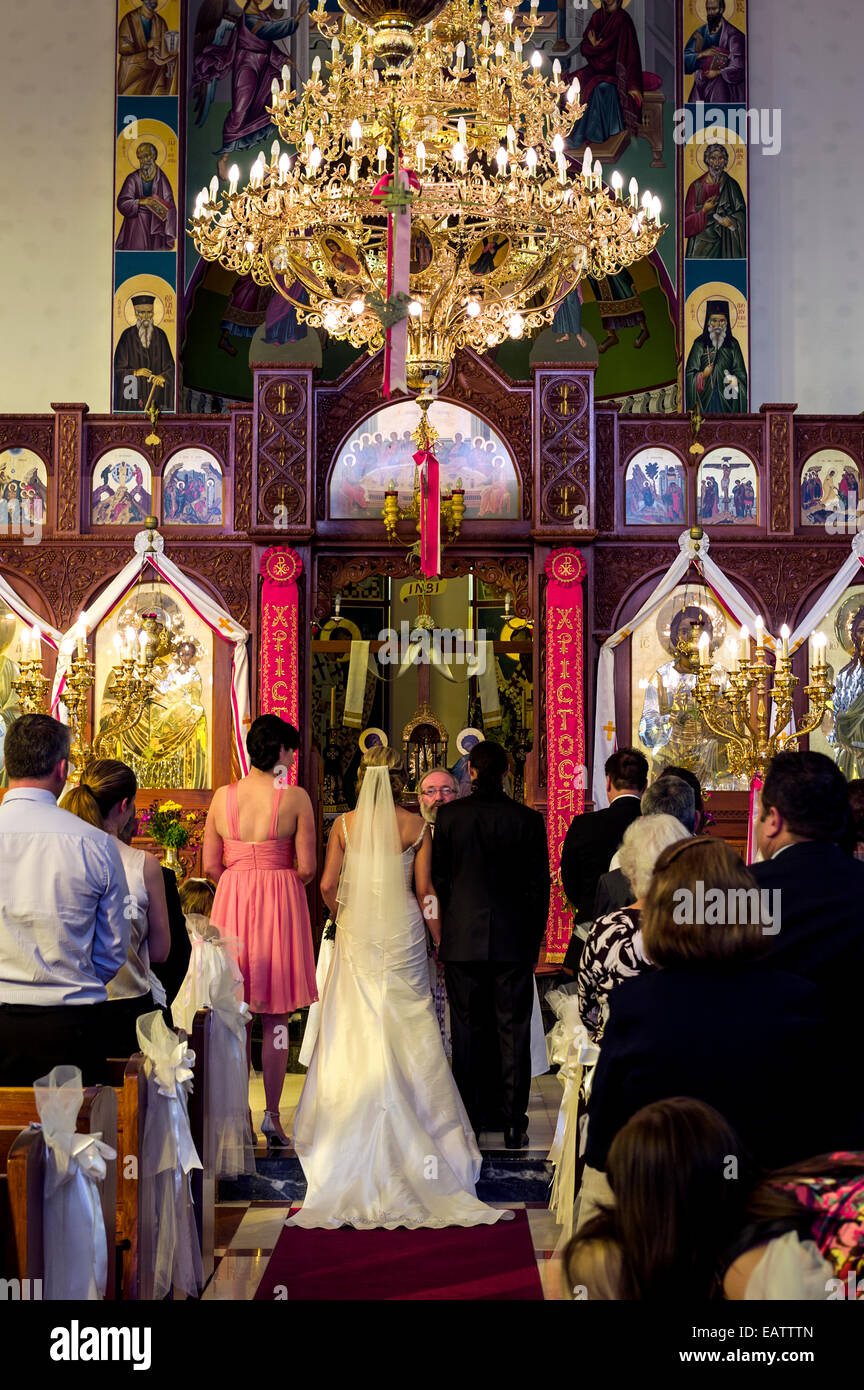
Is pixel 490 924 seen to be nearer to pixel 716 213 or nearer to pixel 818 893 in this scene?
pixel 818 893

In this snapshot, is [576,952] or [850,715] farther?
[850,715]

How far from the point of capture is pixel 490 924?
6.92 metres

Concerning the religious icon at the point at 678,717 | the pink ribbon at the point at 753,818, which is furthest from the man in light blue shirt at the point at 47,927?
the religious icon at the point at 678,717

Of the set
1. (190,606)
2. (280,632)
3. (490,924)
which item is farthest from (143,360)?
(490,924)

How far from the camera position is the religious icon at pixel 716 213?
13.5 metres

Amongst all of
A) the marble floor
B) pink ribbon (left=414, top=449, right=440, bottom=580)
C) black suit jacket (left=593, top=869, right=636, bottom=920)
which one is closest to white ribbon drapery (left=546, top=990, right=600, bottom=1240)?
the marble floor

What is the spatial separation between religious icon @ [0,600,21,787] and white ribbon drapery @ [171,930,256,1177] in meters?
5.11

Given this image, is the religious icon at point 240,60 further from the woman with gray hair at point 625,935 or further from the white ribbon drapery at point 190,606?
the woman with gray hair at point 625,935

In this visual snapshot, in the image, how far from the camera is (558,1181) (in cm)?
557
